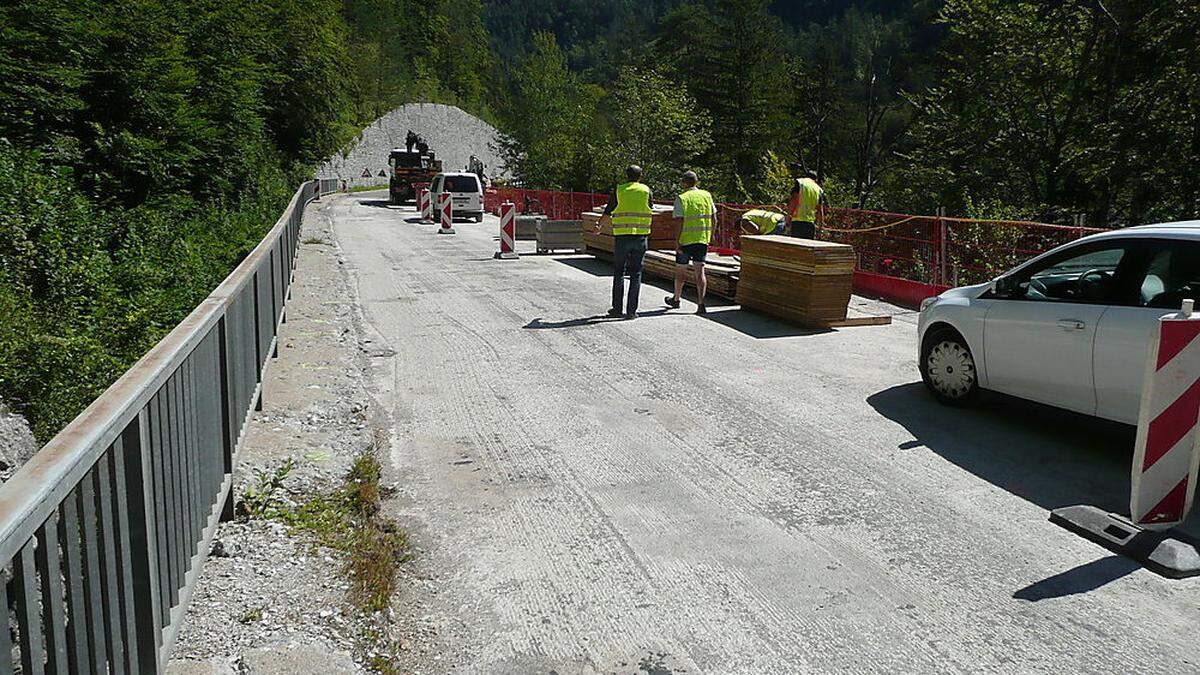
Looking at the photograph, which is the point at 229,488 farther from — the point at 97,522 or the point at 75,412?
the point at 75,412

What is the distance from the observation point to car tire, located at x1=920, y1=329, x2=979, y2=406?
7.72 metres

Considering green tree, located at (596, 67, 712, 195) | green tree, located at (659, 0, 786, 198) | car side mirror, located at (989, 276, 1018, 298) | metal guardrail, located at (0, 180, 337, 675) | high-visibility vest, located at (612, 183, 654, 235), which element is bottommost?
metal guardrail, located at (0, 180, 337, 675)

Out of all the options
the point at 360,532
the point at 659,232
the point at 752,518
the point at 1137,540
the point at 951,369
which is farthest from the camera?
the point at 659,232

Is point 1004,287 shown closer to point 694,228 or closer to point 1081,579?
point 1081,579

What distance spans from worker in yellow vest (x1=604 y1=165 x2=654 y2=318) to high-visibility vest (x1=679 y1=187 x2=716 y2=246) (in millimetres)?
534

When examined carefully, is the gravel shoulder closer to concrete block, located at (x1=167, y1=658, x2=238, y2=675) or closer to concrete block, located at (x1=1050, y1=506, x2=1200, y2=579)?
concrete block, located at (x1=167, y1=658, x2=238, y2=675)

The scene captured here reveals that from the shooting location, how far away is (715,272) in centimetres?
1390

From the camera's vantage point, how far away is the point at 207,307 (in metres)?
5.03

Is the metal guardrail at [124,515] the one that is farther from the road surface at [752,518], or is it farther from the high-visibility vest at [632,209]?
the high-visibility vest at [632,209]

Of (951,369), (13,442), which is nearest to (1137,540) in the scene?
(951,369)

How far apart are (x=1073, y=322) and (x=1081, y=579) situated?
249 cm

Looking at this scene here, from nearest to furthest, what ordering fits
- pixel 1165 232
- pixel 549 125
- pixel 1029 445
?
pixel 1165 232
pixel 1029 445
pixel 549 125

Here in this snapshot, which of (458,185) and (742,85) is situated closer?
(458,185)

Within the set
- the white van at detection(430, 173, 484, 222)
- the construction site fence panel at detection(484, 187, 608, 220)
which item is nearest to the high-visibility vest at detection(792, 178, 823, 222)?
the construction site fence panel at detection(484, 187, 608, 220)
